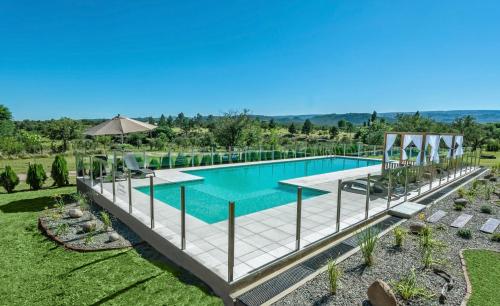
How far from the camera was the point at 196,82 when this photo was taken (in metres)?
35.0

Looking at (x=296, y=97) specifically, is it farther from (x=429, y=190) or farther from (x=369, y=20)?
(x=429, y=190)

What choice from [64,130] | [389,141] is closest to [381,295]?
[389,141]

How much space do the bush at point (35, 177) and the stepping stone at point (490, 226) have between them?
1354 cm

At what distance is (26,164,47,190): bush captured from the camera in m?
10.1

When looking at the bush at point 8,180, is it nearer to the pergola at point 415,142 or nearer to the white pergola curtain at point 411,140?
the pergola at point 415,142

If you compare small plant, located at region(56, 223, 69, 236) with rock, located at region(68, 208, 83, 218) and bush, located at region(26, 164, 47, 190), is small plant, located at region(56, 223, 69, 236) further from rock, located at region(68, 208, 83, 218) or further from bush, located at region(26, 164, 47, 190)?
bush, located at region(26, 164, 47, 190)

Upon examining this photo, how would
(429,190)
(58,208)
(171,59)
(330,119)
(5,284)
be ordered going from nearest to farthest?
(5,284) < (58,208) < (429,190) < (171,59) < (330,119)

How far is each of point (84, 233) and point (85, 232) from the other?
31 millimetres

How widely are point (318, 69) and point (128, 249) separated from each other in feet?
71.0

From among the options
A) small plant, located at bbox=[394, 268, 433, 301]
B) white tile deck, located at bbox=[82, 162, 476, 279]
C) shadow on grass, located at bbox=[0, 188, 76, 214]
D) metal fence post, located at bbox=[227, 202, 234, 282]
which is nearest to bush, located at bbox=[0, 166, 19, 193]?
shadow on grass, located at bbox=[0, 188, 76, 214]

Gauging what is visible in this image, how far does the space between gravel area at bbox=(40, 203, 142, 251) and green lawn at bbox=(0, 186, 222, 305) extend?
193mm

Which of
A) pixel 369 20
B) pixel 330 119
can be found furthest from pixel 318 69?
pixel 330 119

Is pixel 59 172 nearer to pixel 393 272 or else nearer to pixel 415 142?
pixel 393 272

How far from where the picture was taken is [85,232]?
571 centimetres
